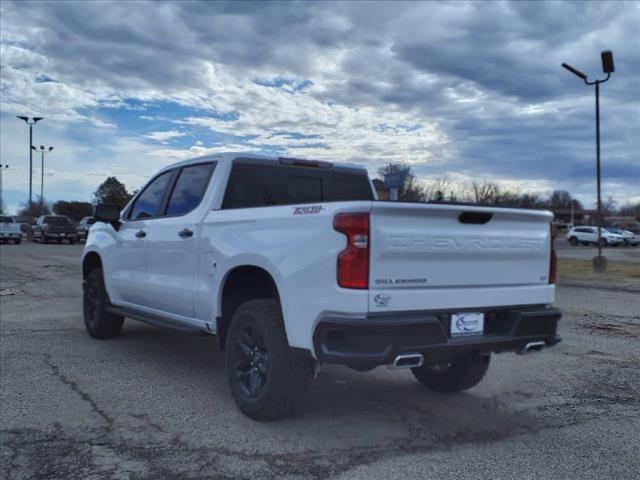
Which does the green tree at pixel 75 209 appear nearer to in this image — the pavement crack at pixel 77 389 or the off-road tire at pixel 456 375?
the pavement crack at pixel 77 389

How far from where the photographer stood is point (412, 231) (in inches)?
154

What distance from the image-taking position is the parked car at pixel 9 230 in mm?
36812

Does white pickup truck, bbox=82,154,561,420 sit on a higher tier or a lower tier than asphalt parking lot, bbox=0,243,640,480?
higher

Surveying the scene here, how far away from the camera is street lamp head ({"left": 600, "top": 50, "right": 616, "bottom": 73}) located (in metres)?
18.3

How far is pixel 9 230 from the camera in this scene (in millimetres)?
37188

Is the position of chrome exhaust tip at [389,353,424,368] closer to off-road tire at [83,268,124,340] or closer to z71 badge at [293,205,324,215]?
z71 badge at [293,205,324,215]

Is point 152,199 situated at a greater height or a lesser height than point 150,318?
greater

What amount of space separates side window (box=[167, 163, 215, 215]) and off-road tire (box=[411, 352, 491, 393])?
259cm

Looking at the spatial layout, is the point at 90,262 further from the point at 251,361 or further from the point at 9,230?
the point at 9,230

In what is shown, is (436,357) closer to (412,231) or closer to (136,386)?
(412,231)

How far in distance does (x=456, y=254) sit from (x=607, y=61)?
1705cm

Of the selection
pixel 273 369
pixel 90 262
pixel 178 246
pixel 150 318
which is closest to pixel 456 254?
pixel 273 369

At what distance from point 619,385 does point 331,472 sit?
3317 millimetres

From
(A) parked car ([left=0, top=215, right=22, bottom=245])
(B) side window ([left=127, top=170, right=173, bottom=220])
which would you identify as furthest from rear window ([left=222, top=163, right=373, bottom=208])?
(A) parked car ([left=0, top=215, right=22, bottom=245])
